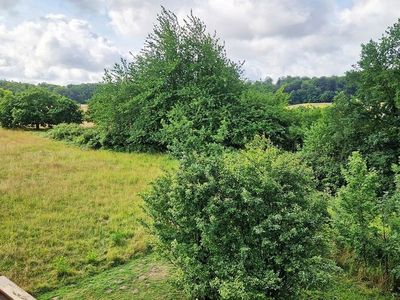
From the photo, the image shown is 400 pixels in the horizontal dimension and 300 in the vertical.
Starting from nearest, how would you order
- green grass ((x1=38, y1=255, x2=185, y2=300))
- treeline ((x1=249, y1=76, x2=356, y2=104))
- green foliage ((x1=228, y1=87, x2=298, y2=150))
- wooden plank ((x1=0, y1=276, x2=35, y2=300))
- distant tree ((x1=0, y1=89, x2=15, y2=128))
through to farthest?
wooden plank ((x1=0, y1=276, x2=35, y2=300)) → green grass ((x1=38, y1=255, x2=185, y2=300)) → green foliage ((x1=228, y1=87, x2=298, y2=150)) → distant tree ((x1=0, y1=89, x2=15, y2=128)) → treeline ((x1=249, y1=76, x2=356, y2=104))

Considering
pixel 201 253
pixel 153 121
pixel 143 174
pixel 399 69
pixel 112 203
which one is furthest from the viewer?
pixel 153 121

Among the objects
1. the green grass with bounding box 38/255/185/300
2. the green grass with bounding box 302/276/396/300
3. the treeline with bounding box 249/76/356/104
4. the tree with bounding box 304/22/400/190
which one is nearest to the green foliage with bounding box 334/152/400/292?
the green grass with bounding box 302/276/396/300

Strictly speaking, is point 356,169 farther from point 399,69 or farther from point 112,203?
point 112,203

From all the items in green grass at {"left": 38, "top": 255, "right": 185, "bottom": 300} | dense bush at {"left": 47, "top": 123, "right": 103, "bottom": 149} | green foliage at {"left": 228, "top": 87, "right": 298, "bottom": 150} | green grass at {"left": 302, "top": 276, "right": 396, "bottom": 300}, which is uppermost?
green foliage at {"left": 228, "top": 87, "right": 298, "bottom": 150}

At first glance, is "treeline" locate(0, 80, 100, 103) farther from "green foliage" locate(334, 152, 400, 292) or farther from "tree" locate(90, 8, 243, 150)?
"green foliage" locate(334, 152, 400, 292)

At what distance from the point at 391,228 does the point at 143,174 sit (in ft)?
39.5

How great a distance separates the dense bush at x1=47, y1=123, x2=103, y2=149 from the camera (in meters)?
27.0

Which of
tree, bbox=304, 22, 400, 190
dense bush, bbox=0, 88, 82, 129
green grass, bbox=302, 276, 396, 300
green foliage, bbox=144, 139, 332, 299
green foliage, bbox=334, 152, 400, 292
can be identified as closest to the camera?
green foliage, bbox=144, 139, 332, 299

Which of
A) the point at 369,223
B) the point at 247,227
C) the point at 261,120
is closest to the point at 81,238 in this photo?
the point at 247,227

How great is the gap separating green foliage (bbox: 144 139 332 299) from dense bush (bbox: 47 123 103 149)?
71.2 ft

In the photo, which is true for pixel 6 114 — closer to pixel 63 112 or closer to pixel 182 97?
pixel 63 112

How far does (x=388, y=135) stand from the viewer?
12.3 m

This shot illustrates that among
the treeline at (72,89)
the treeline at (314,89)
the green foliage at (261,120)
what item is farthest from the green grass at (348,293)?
the treeline at (72,89)

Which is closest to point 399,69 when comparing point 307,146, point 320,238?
point 307,146
